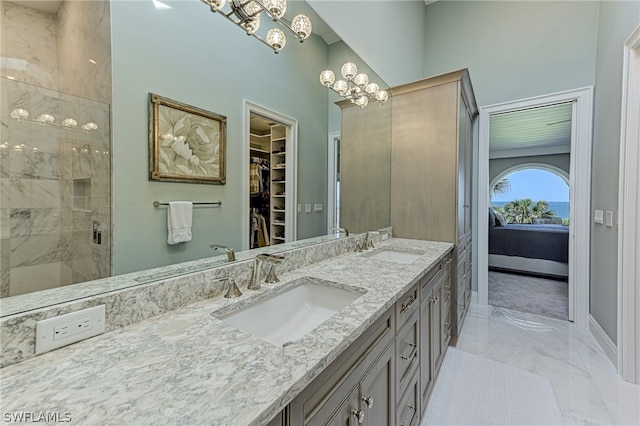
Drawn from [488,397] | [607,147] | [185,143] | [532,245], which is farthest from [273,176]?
[532,245]

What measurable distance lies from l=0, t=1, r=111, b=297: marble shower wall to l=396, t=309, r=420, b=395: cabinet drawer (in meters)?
1.15

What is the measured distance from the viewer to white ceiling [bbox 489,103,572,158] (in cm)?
418

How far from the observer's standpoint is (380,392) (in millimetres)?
980

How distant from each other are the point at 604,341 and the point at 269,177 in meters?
2.98

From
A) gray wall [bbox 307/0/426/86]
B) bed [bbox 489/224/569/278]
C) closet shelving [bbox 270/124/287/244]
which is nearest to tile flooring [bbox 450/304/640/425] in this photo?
bed [bbox 489/224/569/278]

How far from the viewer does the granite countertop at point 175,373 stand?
47 cm

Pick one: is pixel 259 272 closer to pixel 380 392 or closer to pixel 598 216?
pixel 380 392

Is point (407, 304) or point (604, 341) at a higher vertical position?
point (407, 304)

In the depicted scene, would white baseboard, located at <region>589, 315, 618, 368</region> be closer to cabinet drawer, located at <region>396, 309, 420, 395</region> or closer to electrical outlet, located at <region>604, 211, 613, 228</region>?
electrical outlet, located at <region>604, 211, 613, 228</region>

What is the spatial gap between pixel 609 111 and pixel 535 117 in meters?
2.53

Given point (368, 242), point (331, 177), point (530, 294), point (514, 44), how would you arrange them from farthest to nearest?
point (530, 294)
point (514, 44)
point (368, 242)
point (331, 177)

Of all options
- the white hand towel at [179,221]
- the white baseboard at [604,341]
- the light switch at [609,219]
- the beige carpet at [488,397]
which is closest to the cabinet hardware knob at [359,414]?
the white hand towel at [179,221]

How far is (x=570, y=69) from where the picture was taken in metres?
2.71

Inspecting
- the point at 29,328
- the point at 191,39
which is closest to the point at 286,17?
the point at 191,39
